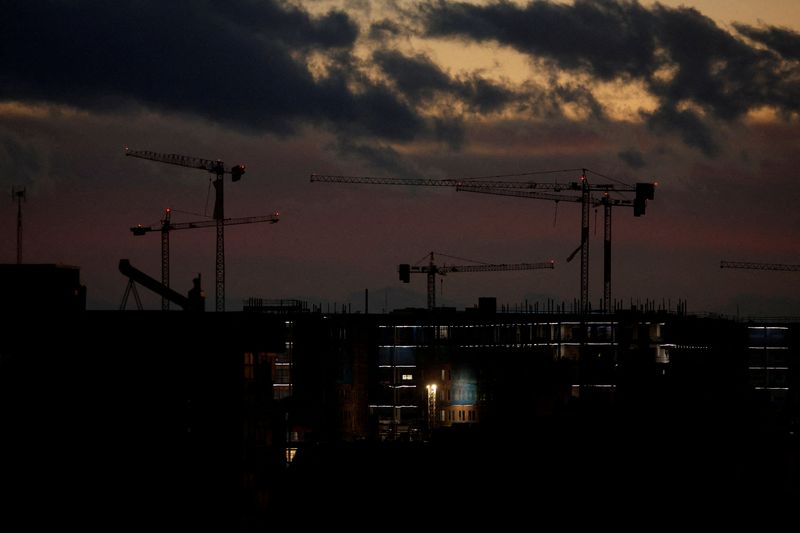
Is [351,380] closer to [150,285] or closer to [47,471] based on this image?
[150,285]

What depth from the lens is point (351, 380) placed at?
444 feet

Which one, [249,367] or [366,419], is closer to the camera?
[249,367]

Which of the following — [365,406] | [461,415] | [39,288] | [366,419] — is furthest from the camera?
[365,406]

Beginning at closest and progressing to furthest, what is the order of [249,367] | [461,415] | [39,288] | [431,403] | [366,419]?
[39,288]
[249,367]
[431,403]
[461,415]
[366,419]

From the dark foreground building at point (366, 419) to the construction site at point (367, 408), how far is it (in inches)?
5.5

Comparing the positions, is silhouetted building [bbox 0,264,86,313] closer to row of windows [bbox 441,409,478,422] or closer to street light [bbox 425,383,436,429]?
street light [bbox 425,383,436,429]

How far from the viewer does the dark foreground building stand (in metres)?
61.3

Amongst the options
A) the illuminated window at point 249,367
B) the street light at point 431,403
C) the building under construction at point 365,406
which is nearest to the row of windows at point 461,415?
the building under construction at point 365,406

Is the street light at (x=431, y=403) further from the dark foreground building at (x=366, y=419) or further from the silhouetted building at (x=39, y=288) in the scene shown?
the silhouetted building at (x=39, y=288)

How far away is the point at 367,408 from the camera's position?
139875 mm

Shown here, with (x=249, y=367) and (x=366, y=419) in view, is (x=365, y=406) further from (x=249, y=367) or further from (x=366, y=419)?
(x=249, y=367)

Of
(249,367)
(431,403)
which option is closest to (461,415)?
(431,403)

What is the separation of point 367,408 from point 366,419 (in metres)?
3.70

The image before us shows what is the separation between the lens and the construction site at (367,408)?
203 ft
